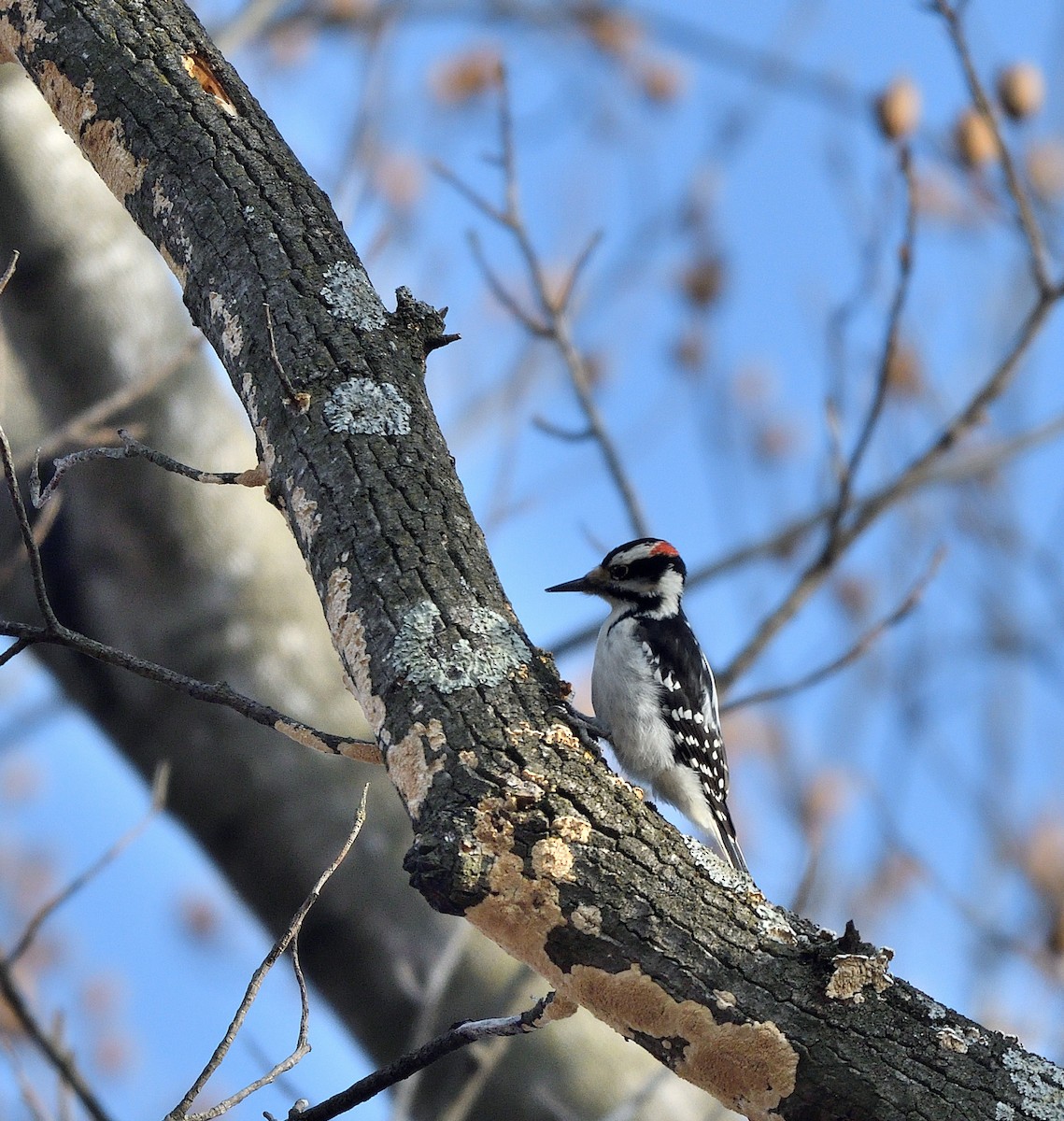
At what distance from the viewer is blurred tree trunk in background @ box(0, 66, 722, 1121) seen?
369cm

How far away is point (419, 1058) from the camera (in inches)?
79.2

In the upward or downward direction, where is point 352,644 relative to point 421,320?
downward

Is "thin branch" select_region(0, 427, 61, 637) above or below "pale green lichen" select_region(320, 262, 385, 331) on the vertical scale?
below

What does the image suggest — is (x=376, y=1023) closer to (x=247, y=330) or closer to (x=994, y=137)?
(x=247, y=330)

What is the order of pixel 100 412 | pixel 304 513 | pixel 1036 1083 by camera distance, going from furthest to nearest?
pixel 100 412 → pixel 304 513 → pixel 1036 1083

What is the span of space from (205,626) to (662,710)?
5.02ft

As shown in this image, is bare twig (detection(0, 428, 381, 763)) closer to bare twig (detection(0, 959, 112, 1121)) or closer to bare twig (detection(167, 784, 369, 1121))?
bare twig (detection(167, 784, 369, 1121))

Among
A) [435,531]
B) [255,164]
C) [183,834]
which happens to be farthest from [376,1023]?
[255,164]

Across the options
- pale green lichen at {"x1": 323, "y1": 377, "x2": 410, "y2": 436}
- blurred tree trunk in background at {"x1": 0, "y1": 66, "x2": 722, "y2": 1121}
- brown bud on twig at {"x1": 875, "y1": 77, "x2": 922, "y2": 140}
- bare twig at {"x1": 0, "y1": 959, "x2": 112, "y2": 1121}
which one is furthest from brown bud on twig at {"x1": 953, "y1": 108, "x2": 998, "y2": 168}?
bare twig at {"x1": 0, "y1": 959, "x2": 112, "y2": 1121}

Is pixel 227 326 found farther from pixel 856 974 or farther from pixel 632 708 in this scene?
pixel 632 708

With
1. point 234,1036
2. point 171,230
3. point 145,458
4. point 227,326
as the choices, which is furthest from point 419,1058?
point 171,230

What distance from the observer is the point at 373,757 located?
6.97ft

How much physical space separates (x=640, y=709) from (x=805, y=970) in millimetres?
2426

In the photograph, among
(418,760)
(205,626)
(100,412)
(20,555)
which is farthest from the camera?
(205,626)
